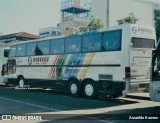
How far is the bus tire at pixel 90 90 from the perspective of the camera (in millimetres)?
14892

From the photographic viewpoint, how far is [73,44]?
1645 cm

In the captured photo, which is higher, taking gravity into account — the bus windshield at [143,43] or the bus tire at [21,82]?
the bus windshield at [143,43]

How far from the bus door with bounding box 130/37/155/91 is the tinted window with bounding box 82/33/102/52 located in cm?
194

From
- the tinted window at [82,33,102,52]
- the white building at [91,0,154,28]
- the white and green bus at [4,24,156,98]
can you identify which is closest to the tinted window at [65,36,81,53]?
the white and green bus at [4,24,156,98]

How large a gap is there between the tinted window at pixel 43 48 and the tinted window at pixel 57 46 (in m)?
0.46

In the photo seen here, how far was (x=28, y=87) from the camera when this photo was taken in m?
21.3

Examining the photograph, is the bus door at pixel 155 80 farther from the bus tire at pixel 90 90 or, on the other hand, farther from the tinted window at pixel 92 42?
the bus tire at pixel 90 90

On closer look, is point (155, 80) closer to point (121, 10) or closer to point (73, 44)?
point (73, 44)

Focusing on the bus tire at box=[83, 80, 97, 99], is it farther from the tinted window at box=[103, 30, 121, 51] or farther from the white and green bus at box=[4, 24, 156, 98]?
the tinted window at box=[103, 30, 121, 51]

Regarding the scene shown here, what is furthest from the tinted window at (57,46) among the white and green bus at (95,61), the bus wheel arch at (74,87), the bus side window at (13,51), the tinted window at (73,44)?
the bus side window at (13,51)

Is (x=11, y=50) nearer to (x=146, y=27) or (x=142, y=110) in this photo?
(x=146, y=27)

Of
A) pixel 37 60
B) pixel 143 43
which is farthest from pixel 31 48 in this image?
pixel 143 43

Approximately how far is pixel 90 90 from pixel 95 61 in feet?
4.71

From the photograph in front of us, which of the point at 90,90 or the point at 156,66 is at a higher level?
the point at 156,66
